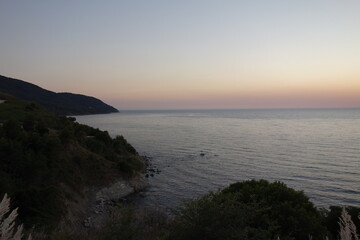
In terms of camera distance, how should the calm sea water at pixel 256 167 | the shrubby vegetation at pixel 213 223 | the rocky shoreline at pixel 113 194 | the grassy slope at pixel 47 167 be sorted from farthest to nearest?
1. the calm sea water at pixel 256 167
2. the rocky shoreline at pixel 113 194
3. the grassy slope at pixel 47 167
4. the shrubby vegetation at pixel 213 223

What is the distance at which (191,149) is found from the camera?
2498 inches

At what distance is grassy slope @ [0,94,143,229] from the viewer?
75.0ft

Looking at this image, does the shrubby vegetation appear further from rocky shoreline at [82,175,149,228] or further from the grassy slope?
rocky shoreline at [82,175,149,228]

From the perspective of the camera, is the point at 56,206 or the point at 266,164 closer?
the point at 56,206

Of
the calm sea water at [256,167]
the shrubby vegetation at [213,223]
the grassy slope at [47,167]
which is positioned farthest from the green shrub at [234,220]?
the calm sea water at [256,167]

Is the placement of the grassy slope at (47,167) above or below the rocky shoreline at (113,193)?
above

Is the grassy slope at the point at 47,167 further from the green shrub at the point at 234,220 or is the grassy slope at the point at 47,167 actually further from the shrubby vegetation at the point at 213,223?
the green shrub at the point at 234,220

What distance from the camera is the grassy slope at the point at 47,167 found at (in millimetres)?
22875

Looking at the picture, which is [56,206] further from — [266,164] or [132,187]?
[266,164]

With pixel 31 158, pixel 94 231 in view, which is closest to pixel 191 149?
pixel 31 158

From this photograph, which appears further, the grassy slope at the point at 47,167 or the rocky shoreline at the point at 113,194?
the rocky shoreline at the point at 113,194

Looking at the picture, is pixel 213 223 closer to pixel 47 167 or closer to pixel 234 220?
pixel 234 220

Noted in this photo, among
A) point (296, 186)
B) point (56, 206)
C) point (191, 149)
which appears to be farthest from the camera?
point (191, 149)

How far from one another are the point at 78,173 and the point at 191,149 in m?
34.2
